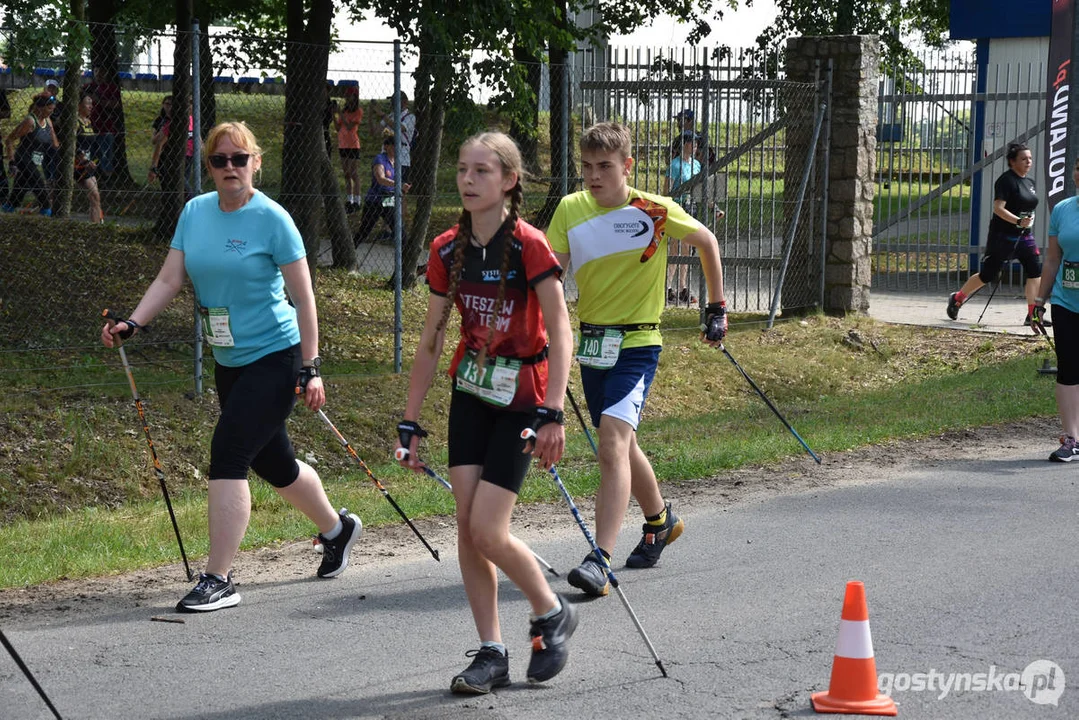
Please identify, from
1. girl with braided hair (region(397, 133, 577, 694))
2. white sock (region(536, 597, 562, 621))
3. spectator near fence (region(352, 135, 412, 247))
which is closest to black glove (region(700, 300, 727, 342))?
girl with braided hair (region(397, 133, 577, 694))

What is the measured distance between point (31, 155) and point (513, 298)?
34.9 feet

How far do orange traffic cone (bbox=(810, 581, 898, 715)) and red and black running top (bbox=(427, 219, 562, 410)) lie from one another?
131cm

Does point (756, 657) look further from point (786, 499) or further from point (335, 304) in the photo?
point (335, 304)

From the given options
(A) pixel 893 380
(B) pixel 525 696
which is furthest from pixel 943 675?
(A) pixel 893 380

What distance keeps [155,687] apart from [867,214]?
42.1ft

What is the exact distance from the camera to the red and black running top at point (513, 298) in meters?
4.70

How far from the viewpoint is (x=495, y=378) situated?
186 inches

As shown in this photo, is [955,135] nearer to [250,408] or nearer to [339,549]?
[339,549]

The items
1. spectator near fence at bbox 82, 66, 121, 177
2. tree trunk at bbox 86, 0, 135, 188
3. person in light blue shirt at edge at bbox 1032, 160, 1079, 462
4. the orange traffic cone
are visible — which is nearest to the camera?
the orange traffic cone

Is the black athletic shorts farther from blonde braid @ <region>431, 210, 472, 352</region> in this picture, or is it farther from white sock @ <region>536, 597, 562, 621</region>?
white sock @ <region>536, 597, 562, 621</region>

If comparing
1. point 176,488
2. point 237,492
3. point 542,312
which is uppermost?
point 542,312

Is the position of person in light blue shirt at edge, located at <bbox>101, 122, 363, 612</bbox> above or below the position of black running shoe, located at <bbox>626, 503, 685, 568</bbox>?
above

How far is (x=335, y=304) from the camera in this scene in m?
15.0

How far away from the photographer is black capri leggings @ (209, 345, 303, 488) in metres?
5.81
